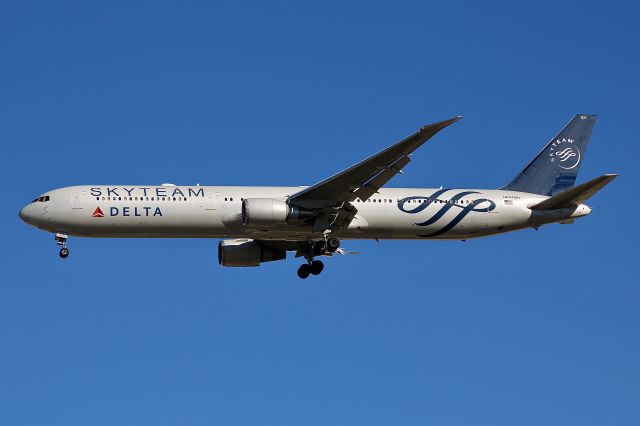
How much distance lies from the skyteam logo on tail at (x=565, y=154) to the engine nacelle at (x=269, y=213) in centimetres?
1433

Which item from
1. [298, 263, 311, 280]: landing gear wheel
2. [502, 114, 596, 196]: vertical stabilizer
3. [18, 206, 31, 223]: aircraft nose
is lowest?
[298, 263, 311, 280]: landing gear wheel

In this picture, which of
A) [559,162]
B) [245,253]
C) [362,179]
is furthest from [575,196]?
[245,253]

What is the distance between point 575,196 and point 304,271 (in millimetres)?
13194

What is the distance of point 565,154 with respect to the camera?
2383 inches

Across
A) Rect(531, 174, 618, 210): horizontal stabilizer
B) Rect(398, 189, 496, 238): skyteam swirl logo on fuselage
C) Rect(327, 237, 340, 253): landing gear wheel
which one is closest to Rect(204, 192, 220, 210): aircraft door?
Rect(327, 237, 340, 253): landing gear wheel

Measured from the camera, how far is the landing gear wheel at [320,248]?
55478 millimetres

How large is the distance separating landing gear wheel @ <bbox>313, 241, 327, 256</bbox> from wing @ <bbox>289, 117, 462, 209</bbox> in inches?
116

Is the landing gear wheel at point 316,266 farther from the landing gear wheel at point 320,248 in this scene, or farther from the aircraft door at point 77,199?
the aircraft door at point 77,199

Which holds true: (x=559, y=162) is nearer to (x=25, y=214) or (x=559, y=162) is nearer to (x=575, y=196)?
(x=575, y=196)

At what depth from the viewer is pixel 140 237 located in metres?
53.6

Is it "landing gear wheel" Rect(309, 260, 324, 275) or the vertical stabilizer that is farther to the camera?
the vertical stabilizer

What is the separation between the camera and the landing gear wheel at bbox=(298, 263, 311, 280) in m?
58.3

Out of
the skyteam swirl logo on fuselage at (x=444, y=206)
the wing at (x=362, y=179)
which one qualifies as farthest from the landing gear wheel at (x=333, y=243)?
the skyteam swirl logo on fuselage at (x=444, y=206)

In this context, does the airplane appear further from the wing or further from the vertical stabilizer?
the vertical stabilizer
